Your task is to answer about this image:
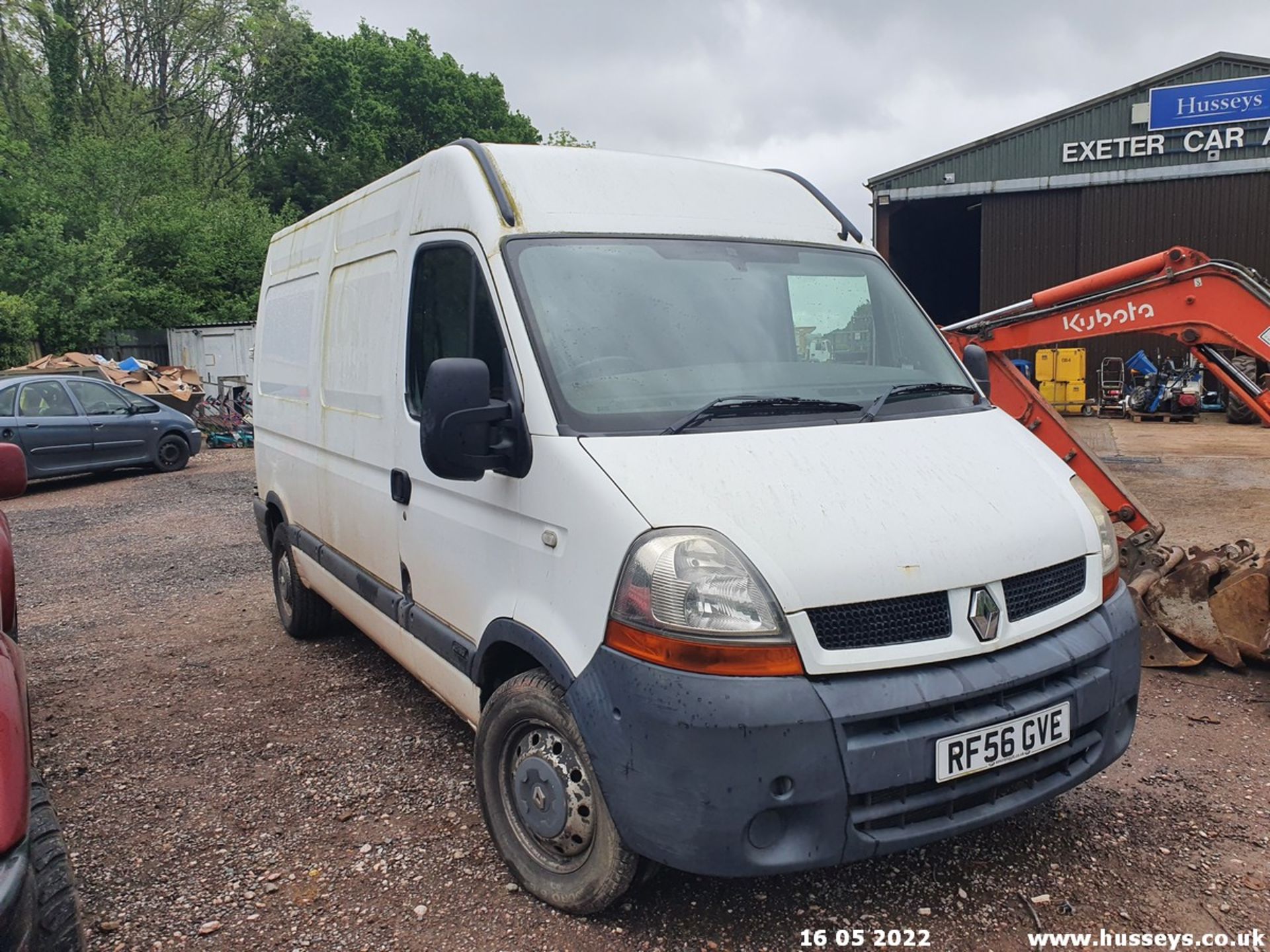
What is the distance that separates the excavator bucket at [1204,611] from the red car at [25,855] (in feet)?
15.9

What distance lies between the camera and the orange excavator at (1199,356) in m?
4.76

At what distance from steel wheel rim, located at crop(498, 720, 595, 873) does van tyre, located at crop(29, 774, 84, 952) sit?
3.97 ft

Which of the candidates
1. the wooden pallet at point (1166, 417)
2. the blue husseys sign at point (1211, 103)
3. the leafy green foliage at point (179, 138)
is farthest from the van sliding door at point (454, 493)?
the blue husseys sign at point (1211, 103)

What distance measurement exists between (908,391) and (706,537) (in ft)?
4.01

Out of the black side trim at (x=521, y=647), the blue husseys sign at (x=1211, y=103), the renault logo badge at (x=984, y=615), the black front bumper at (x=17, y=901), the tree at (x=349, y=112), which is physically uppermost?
the tree at (x=349, y=112)

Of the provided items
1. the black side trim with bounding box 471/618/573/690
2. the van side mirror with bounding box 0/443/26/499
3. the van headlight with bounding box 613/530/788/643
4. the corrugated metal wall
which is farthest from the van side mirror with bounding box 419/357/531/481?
the corrugated metal wall

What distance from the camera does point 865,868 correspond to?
304 cm

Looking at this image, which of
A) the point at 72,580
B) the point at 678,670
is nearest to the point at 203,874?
the point at 678,670

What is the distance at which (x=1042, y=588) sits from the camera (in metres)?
2.76

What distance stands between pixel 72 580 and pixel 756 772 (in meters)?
7.28

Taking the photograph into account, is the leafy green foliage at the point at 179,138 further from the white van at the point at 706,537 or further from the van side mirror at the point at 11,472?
the white van at the point at 706,537

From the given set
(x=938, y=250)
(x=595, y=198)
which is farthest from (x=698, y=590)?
(x=938, y=250)

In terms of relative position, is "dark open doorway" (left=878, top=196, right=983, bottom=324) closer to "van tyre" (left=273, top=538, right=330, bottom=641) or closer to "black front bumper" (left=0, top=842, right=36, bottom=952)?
"van tyre" (left=273, top=538, right=330, bottom=641)

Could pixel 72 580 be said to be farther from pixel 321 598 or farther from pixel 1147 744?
pixel 1147 744
